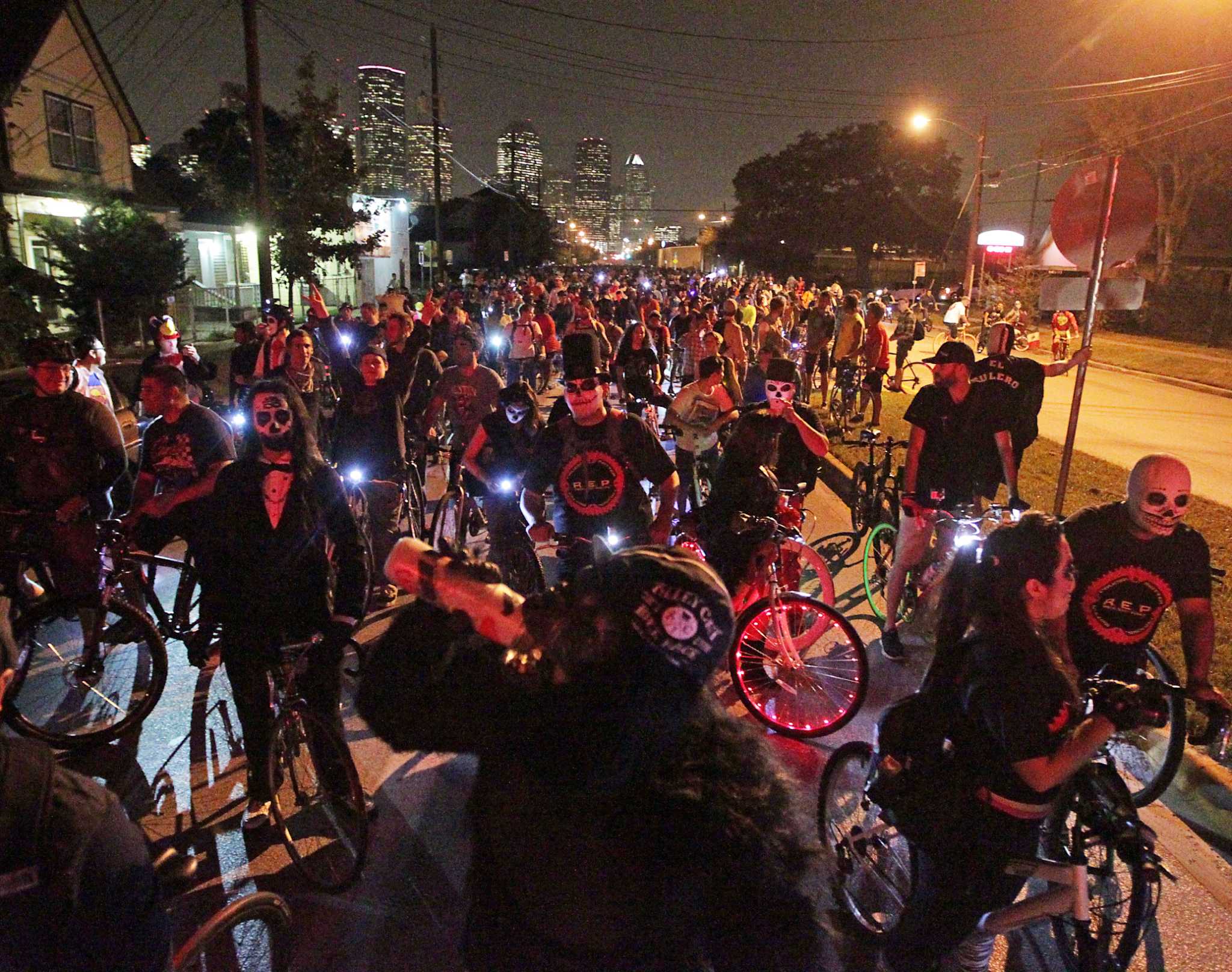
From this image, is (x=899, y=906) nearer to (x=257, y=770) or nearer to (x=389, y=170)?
(x=257, y=770)

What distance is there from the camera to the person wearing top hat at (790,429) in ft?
18.0

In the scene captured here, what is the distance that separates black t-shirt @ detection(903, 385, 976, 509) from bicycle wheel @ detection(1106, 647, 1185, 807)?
5.36 feet

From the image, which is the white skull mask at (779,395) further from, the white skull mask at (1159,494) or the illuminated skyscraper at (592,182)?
the illuminated skyscraper at (592,182)

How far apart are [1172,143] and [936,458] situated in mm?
41137

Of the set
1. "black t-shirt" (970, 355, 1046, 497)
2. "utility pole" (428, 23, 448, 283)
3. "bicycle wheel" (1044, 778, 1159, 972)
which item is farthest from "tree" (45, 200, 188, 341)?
"bicycle wheel" (1044, 778, 1159, 972)

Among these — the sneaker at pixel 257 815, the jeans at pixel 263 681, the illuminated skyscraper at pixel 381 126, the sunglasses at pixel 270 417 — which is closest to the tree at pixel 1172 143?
the illuminated skyscraper at pixel 381 126

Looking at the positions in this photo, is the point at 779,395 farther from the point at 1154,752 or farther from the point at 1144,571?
the point at 1154,752

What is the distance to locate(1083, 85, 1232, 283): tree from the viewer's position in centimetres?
3544

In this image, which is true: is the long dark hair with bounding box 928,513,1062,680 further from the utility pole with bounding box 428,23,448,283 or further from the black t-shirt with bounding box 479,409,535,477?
the utility pole with bounding box 428,23,448,283

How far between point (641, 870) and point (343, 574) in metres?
2.36

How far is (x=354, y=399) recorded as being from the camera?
718 cm

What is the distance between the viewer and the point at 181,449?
16.7 ft

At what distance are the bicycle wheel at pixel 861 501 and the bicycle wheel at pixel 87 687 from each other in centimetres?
583

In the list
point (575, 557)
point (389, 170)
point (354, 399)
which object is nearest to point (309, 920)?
point (575, 557)
